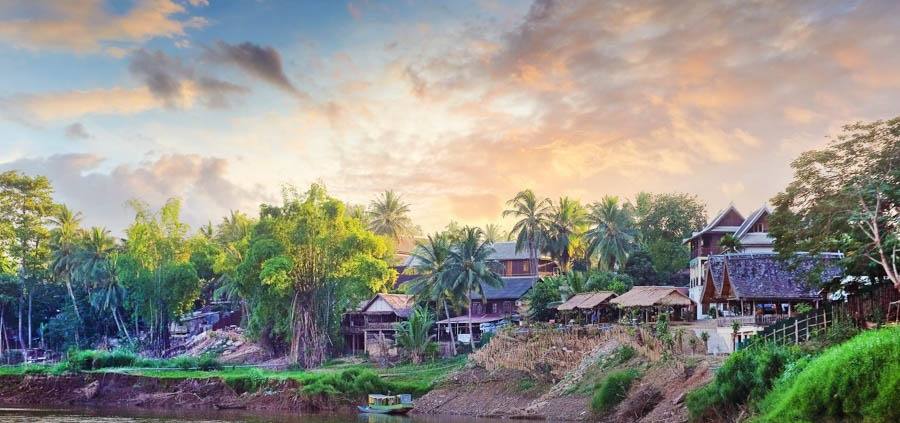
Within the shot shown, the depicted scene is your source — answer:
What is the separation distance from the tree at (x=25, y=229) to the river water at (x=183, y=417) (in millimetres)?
42607

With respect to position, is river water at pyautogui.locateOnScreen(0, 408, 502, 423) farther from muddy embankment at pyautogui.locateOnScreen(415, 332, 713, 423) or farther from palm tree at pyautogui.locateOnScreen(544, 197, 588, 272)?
palm tree at pyautogui.locateOnScreen(544, 197, 588, 272)

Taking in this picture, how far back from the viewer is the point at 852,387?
21078 millimetres

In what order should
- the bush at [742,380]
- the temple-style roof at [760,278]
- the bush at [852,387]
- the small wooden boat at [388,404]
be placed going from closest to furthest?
1. the bush at [852,387]
2. the bush at [742,380]
3. the temple-style roof at [760,278]
4. the small wooden boat at [388,404]

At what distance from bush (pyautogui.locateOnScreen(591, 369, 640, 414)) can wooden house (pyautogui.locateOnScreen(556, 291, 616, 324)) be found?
1740 centimetres

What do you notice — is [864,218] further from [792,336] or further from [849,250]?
[792,336]

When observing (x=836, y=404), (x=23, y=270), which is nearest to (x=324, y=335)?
(x=23, y=270)

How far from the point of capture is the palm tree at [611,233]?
79938 millimetres

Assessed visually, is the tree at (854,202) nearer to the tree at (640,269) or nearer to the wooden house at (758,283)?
the wooden house at (758,283)

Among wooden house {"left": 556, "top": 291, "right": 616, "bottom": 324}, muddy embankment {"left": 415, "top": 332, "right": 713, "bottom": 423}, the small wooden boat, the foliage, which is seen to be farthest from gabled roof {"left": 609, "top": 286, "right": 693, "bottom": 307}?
the small wooden boat

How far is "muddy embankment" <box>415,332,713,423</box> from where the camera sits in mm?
36438

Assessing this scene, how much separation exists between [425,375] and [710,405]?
29.4m

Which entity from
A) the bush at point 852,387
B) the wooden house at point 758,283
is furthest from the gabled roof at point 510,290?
the bush at point 852,387

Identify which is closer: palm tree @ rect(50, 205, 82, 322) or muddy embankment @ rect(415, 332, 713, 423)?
muddy embankment @ rect(415, 332, 713, 423)

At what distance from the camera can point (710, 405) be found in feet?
98.9
